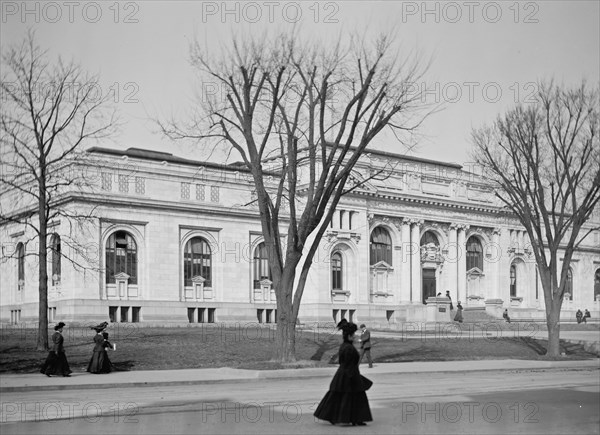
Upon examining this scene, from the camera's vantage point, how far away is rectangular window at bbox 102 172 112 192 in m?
51.7

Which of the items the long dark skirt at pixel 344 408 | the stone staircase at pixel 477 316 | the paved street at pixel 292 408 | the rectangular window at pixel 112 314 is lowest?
the stone staircase at pixel 477 316

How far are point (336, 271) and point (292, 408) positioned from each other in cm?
4811

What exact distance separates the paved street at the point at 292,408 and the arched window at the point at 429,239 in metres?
46.3

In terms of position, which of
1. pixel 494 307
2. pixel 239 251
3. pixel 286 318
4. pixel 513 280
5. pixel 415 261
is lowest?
pixel 494 307

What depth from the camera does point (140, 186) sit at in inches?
2114

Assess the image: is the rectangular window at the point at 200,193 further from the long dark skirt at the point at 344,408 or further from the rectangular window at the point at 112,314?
the long dark skirt at the point at 344,408

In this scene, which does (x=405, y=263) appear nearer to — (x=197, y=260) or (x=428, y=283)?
(x=428, y=283)

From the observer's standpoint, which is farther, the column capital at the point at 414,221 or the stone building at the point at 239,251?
the column capital at the point at 414,221

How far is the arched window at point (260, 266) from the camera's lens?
60062mm

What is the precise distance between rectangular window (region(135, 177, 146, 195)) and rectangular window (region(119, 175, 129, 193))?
704mm

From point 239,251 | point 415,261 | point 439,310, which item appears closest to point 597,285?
point 415,261

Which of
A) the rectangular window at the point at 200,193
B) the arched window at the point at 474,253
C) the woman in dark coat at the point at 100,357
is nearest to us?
the woman in dark coat at the point at 100,357

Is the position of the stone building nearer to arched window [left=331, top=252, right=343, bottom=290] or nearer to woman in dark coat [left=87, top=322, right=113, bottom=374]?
arched window [left=331, top=252, right=343, bottom=290]

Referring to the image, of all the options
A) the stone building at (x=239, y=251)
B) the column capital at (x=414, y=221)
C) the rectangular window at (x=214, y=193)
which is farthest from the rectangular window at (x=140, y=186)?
the column capital at (x=414, y=221)
